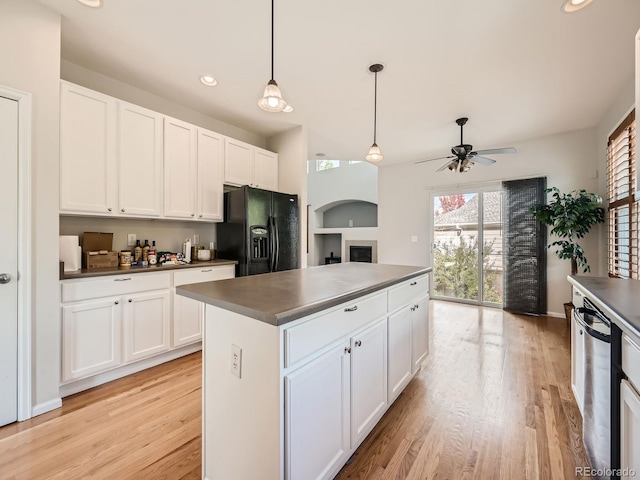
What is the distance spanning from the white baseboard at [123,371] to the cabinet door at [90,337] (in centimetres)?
10

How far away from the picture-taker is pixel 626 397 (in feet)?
Answer: 3.37

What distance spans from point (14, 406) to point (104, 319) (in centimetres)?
66

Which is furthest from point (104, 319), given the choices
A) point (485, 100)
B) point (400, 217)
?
point (400, 217)

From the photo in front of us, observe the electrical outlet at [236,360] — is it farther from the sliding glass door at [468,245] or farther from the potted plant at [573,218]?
the sliding glass door at [468,245]

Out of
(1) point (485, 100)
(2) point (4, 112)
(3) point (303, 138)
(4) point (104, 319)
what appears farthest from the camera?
(3) point (303, 138)

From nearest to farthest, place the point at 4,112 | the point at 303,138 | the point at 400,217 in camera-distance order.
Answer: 1. the point at 4,112
2. the point at 303,138
3. the point at 400,217

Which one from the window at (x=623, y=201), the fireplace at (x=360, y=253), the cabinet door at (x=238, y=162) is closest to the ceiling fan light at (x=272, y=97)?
the cabinet door at (x=238, y=162)

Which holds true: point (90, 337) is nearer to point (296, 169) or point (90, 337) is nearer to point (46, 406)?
point (46, 406)

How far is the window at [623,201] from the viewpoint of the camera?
107 inches

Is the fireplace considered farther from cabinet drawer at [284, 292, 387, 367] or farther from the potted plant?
cabinet drawer at [284, 292, 387, 367]

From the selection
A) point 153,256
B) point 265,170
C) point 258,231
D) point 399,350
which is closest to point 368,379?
point 399,350

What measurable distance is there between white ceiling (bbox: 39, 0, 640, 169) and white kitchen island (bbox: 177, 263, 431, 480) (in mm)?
1865

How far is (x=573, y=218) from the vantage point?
11.7ft

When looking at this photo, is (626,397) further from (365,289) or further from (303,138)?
(303,138)
